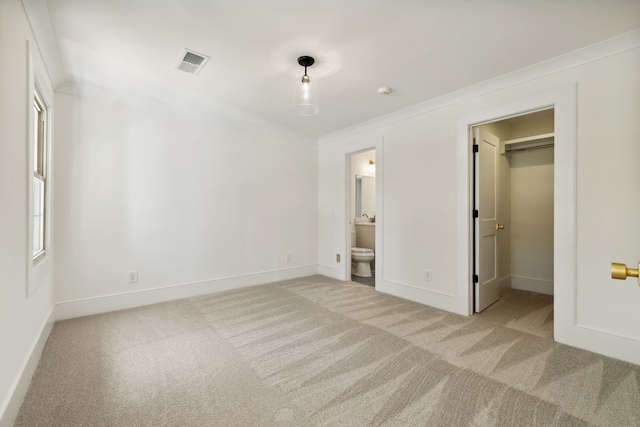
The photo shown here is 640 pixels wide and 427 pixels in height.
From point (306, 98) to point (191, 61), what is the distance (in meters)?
1.00

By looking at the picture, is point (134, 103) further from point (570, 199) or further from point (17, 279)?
point (570, 199)

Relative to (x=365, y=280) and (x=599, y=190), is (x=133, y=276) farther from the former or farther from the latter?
(x=599, y=190)

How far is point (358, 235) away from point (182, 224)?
3.10 metres

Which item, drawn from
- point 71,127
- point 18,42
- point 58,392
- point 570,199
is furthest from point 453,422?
point 71,127

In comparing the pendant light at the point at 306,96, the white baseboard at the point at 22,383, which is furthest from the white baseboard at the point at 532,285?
the white baseboard at the point at 22,383

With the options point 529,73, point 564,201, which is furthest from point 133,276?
point 529,73

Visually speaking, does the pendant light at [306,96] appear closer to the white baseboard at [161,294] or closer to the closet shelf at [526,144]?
the white baseboard at [161,294]

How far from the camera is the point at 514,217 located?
4.05 metres

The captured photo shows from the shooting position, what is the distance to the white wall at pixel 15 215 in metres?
1.35

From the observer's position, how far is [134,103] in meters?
3.05

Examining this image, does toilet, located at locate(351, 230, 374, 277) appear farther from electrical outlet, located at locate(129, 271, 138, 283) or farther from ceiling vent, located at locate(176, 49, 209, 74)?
ceiling vent, located at locate(176, 49, 209, 74)

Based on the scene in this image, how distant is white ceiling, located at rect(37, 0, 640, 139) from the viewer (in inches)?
67.6

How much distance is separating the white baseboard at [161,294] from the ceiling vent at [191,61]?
2399 millimetres

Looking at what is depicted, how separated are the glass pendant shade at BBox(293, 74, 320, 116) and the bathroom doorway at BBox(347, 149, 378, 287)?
6.75 ft
